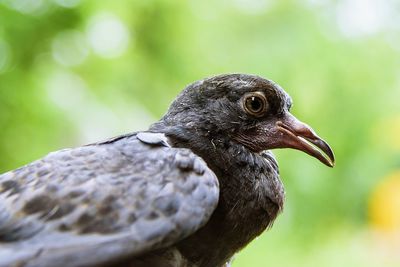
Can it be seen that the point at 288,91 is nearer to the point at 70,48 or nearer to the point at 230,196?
the point at 70,48

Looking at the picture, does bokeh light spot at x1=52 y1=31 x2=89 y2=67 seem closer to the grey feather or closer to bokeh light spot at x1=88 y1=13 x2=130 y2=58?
bokeh light spot at x1=88 y1=13 x2=130 y2=58

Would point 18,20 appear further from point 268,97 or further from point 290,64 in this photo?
point 268,97

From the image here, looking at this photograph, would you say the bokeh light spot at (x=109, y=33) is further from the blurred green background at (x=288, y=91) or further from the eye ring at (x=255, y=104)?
the eye ring at (x=255, y=104)

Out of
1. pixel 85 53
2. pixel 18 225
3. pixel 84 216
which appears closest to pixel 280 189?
pixel 84 216

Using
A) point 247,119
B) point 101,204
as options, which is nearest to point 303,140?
point 247,119

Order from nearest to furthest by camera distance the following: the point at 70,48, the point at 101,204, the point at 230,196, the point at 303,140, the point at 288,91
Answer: the point at 101,204
the point at 230,196
the point at 303,140
the point at 288,91
the point at 70,48

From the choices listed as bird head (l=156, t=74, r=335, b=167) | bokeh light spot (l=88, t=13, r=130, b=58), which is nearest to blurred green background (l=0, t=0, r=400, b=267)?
bokeh light spot (l=88, t=13, r=130, b=58)
